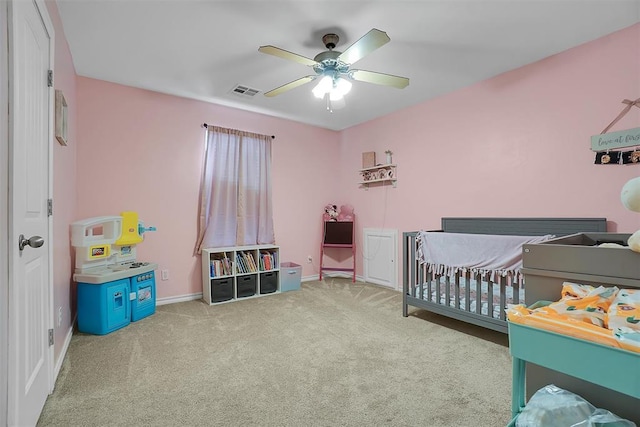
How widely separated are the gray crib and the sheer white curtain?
1957 mm

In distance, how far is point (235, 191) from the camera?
379cm

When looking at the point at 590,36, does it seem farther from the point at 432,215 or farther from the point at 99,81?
the point at 99,81

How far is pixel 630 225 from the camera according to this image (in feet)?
7.20

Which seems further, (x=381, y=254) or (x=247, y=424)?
(x=381, y=254)

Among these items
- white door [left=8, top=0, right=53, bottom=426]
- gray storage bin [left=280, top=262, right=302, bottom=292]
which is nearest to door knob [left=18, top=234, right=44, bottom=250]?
white door [left=8, top=0, right=53, bottom=426]

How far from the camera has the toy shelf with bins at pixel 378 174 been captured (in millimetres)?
4004

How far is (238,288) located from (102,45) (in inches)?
103

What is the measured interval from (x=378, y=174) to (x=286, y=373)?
117 inches

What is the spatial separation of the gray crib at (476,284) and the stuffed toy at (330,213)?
180 cm

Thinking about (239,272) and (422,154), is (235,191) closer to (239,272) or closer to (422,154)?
(239,272)

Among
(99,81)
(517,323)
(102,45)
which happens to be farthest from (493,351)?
(99,81)

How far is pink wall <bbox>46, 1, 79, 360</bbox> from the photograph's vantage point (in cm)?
193

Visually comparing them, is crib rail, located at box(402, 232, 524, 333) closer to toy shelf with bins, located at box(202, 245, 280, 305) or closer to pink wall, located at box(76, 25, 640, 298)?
pink wall, located at box(76, 25, 640, 298)

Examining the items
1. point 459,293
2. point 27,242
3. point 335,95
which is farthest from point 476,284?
point 27,242
